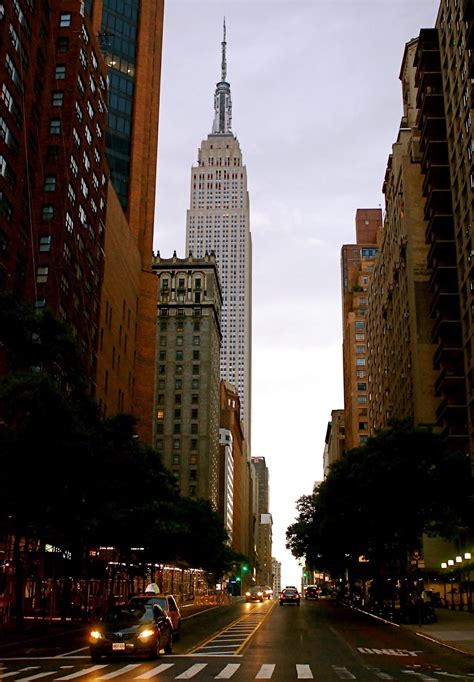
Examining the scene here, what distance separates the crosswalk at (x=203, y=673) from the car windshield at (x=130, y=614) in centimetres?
162

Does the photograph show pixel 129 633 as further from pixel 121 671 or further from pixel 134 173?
pixel 134 173

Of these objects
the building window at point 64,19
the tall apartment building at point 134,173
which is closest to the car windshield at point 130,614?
the building window at point 64,19

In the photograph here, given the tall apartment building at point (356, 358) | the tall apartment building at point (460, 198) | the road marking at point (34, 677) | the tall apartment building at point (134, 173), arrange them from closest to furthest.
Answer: the road marking at point (34, 677) < the tall apartment building at point (460, 198) < the tall apartment building at point (134, 173) < the tall apartment building at point (356, 358)

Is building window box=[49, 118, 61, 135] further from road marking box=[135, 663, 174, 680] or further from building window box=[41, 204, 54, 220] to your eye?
road marking box=[135, 663, 174, 680]

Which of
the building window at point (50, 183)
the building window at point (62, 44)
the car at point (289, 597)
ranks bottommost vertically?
the car at point (289, 597)

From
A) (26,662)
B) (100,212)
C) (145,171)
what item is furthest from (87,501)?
(145,171)

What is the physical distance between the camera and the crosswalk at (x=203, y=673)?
17875 millimetres

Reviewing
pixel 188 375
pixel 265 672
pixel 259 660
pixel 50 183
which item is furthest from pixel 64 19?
pixel 188 375

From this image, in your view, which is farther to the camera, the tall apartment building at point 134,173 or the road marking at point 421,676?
the tall apartment building at point 134,173

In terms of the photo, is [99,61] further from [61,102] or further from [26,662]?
[26,662]

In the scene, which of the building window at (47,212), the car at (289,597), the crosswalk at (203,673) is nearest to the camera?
the crosswalk at (203,673)

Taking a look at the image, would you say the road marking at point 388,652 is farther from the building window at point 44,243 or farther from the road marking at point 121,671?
the building window at point 44,243

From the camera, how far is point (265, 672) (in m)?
19.1

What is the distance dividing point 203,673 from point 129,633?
349cm
